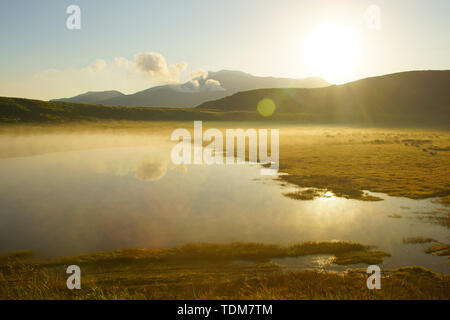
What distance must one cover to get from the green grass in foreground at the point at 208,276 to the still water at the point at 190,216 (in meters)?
0.91

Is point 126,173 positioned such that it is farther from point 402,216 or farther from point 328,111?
point 328,111

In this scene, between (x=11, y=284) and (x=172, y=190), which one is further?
(x=172, y=190)

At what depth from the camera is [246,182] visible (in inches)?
1164

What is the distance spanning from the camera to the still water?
15789 millimetres

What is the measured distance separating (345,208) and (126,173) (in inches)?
978

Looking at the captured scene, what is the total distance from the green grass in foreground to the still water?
0.91 metres

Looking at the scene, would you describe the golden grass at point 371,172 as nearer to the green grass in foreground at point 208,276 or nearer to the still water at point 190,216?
the still water at point 190,216

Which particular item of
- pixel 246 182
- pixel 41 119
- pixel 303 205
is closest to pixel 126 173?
pixel 246 182

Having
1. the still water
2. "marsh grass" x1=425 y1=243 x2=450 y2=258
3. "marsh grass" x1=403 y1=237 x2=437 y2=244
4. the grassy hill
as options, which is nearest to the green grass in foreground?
the still water

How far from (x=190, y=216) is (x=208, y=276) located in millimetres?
7701

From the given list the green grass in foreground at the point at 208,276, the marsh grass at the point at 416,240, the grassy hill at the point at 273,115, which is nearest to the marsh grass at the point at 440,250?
the marsh grass at the point at 416,240

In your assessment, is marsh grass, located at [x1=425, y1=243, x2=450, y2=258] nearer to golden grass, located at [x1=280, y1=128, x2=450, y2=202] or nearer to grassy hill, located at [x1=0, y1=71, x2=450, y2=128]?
golden grass, located at [x1=280, y1=128, x2=450, y2=202]

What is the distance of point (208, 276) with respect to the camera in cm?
1258

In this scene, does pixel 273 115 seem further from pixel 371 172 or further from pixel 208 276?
pixel 208 276
